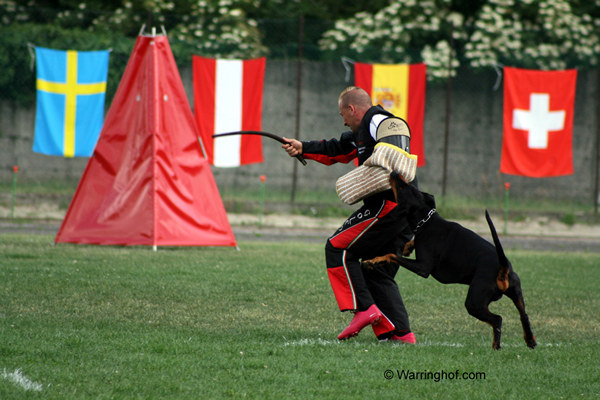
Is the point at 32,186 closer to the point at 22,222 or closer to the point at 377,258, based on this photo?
the point at 22,222

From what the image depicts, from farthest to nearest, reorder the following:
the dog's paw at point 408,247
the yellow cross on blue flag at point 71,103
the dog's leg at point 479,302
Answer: the yellow cross on blue flag at point 71,103
the dog's paw at point 408,247
the dog's leg at point 479,302

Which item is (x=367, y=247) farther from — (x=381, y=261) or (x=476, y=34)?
(x=476, y=34)

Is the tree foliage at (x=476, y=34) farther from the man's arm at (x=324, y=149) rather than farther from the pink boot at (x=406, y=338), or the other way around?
the pink boot at (x=406, y=338)

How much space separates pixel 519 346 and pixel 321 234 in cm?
1006

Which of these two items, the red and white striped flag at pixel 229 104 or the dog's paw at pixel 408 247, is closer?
the dog's paw at pixel 408 247

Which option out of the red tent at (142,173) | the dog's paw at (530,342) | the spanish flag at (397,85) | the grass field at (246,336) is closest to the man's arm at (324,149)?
the grass field at (246,336)

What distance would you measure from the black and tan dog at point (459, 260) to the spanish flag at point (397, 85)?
10.7m

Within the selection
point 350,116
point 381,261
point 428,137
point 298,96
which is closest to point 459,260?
point 381,261

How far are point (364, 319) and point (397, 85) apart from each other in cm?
1106

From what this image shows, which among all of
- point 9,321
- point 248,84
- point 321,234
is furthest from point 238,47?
point 9,321

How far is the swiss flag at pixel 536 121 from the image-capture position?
1667 centimetres

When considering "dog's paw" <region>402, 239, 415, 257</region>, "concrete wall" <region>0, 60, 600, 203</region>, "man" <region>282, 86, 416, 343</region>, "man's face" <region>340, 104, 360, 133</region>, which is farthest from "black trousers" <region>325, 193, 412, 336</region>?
"concrete wall" <region>0, 60, 600, 203</region>

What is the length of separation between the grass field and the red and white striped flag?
6.00 m

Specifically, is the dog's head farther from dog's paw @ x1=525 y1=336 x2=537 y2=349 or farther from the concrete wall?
the concrete wall
